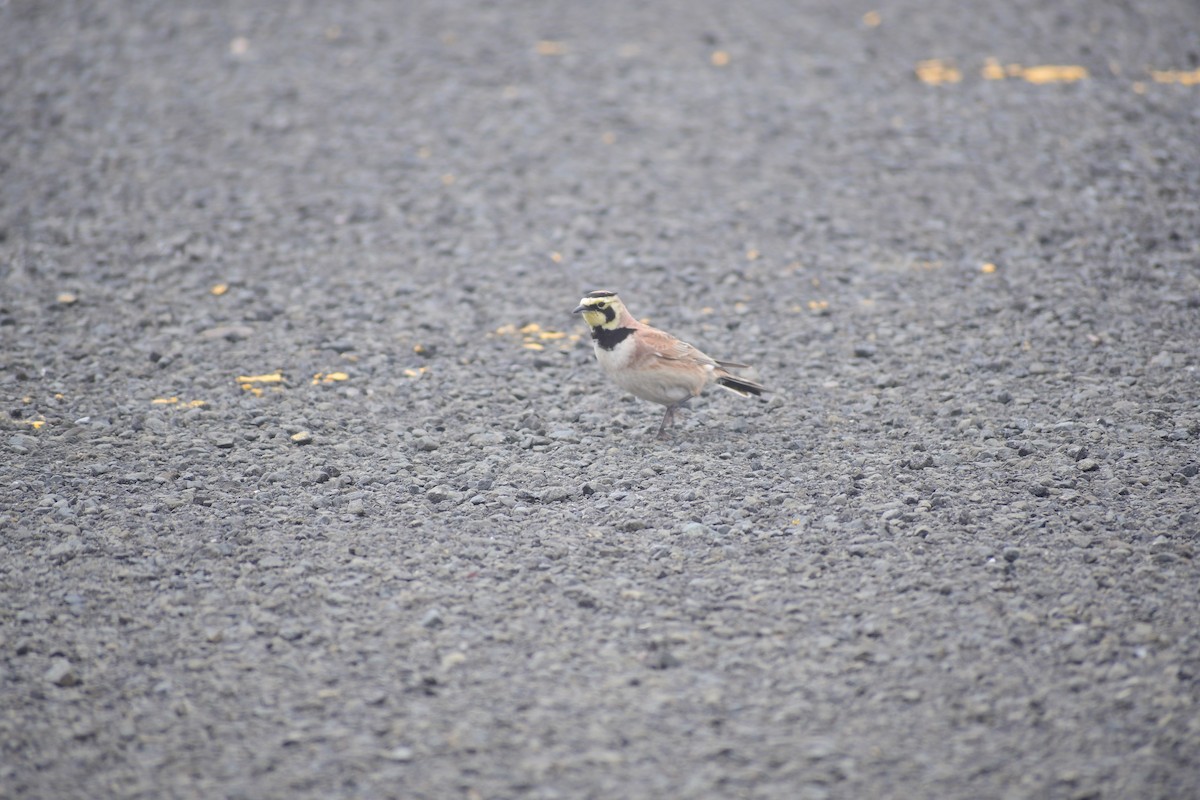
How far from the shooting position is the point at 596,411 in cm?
739

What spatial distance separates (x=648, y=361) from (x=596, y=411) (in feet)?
2.49

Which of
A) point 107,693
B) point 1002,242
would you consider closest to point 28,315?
point 107,693

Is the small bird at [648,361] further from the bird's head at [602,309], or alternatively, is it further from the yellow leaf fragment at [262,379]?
the yellow leaf fragment at [262,379]

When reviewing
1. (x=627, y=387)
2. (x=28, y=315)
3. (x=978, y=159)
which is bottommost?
(x=28, y=315)

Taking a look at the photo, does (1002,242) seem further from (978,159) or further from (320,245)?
(320,245)

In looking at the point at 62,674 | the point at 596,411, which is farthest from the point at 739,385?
the point at 62,674

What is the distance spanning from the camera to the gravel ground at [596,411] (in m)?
4.50

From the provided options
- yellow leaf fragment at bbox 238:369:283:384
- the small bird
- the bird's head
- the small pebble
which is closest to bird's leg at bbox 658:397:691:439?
the small bird

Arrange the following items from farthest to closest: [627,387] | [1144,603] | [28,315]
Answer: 1. [28,315]
2. [627,387]
3. [1144,603]

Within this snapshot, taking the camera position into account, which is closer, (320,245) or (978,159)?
(320,245)

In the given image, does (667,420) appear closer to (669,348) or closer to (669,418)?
(669,418)

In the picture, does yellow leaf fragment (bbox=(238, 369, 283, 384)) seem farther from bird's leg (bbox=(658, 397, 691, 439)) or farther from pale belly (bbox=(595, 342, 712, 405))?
bird's leg (bbox=(658, 397, 691, 439))

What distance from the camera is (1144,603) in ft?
16.6

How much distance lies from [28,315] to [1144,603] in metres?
7.80
